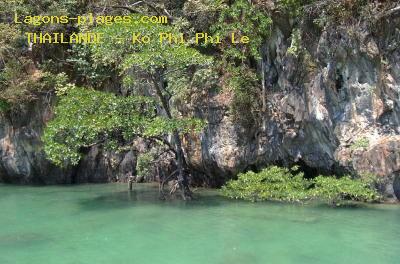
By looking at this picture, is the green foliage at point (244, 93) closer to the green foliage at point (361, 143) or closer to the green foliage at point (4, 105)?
the green foliage at point (361, 143)

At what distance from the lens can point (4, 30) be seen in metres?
15.2

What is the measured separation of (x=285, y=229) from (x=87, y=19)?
9.32 meters

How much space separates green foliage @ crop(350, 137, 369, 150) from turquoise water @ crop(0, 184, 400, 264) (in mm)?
1257

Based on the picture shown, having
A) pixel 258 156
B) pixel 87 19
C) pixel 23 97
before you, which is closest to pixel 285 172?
pixel 258 156

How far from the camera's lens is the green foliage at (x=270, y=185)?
430 inches

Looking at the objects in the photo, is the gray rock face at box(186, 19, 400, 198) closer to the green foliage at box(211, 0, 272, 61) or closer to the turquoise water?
the green foliage at box(211, 0, 272, 61)

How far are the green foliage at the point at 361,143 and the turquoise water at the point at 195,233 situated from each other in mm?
1257

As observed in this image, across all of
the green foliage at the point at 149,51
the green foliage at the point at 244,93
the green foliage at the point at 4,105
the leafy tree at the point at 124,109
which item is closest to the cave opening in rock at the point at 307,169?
the green foliage at the point at 244,93

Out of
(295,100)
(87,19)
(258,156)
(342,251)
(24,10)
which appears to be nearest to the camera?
(342,251)

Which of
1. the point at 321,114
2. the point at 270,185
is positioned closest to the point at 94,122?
the point at 270,185

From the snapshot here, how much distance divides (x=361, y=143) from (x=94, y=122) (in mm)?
5734

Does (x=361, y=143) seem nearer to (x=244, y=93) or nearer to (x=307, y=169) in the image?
(x=307, y=169)

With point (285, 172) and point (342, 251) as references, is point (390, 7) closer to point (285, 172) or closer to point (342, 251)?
point (285, 172)

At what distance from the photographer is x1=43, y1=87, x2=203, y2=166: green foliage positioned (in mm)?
11062
